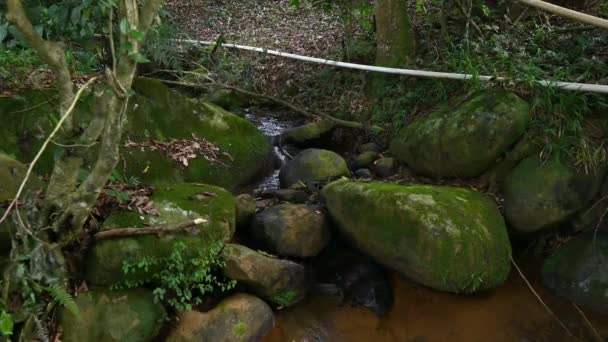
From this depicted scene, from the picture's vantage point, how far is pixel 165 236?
3355 millimetres

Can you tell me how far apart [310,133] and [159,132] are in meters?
1.91

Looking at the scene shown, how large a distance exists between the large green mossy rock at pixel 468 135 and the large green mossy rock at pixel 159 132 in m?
1.79

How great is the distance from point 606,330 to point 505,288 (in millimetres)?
757

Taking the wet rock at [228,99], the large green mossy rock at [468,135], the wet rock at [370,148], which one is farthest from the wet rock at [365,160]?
the wet rock at [228,99]

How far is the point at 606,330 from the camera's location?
12.0 feet

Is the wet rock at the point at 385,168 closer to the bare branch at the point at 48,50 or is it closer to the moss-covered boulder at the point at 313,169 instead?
the moss-covered boulder at the point at 313,169

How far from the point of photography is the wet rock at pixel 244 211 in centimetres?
421

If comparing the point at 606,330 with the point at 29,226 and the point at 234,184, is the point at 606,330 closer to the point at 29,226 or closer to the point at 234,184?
the point at 234,184

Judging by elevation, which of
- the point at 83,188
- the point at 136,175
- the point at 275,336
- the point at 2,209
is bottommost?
the point at 275,336

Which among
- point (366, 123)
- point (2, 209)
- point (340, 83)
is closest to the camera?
point (2, 209)

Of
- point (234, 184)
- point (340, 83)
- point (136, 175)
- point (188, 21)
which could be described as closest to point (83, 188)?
point (136, 175)

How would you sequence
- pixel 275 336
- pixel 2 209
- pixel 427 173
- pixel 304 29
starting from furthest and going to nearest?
pixel 304 29 < pixel 427 173 < pixel 275 336 < pixel 2 209

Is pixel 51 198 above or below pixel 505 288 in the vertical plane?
above

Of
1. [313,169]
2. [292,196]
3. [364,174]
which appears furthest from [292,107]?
[292,196]
